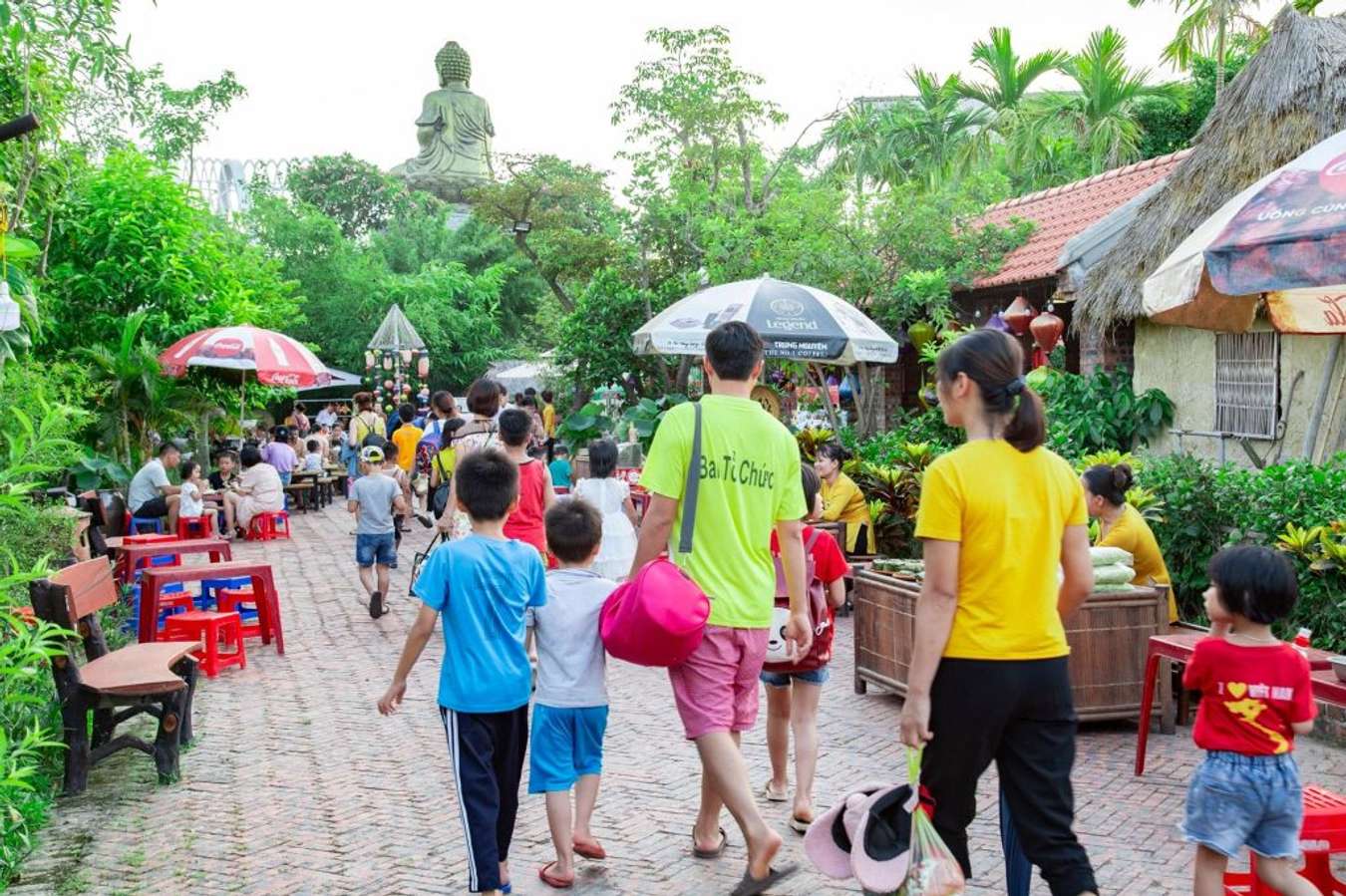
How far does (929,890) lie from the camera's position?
345 centimetres

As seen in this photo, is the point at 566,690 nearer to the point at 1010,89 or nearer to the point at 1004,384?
the point at 1004,384

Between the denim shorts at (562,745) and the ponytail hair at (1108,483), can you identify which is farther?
the ponytail hair at (1108,483)

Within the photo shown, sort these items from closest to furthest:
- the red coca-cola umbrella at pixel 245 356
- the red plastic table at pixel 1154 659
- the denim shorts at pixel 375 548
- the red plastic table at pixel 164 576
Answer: the red plastic table at pixel 1154 659 → the red plastic table at pixel 164 576 → the denim shorts at pixel 375 548 → the red coca-cola umbrella at pixel 245 356

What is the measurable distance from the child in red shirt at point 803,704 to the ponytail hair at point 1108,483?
2.12 metres

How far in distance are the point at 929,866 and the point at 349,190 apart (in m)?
38.3

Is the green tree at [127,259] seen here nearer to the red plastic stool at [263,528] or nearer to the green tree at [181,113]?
the red plastic stool at [263,528]

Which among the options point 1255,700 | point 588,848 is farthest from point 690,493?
point 1255,700

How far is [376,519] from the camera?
10.5 meters

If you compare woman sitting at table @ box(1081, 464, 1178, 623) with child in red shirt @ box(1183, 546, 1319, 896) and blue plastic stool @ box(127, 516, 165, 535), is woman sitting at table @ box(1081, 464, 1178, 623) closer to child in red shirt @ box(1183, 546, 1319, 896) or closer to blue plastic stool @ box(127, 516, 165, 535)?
child in red shirt @ box(1183, 546, 1319, 896)

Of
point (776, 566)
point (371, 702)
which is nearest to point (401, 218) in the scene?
point (371, 702)

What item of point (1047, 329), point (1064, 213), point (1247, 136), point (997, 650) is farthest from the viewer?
point (1064, 213)

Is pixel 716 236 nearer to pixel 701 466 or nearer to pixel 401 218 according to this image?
pixel 701 466

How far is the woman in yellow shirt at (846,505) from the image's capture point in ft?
34.0

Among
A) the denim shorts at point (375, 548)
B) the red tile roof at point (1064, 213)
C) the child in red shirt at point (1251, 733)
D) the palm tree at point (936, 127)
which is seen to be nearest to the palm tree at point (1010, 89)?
the palm tree at point (936, 127)
